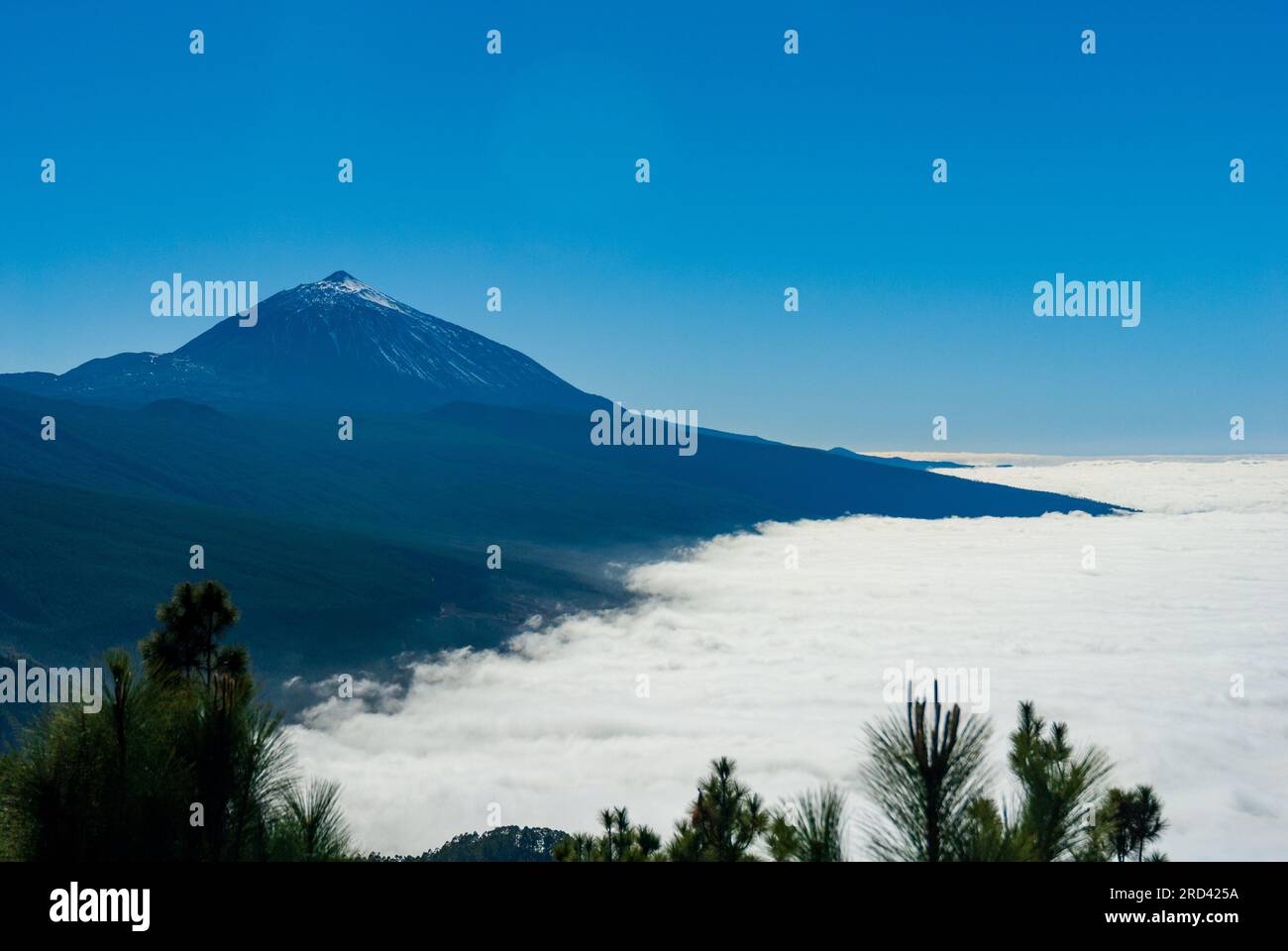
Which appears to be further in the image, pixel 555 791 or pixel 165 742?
pixel 555 791
